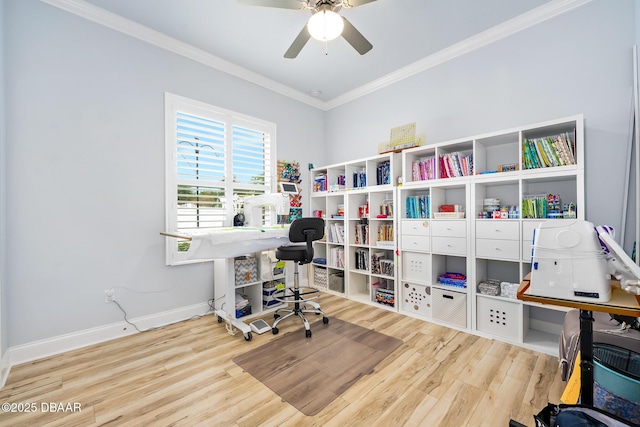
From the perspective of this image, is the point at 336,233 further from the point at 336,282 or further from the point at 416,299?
the point at 416,299

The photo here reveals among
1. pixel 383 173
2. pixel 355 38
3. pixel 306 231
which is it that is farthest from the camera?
pixel 383 173

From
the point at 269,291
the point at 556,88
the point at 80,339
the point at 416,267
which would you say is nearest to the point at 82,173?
the point at 80,339

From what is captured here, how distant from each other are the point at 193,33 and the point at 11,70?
1441mm

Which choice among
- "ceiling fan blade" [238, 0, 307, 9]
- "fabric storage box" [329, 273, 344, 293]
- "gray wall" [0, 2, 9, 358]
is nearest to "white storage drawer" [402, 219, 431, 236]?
"fabric storage box" [329, 273, 344, 293]

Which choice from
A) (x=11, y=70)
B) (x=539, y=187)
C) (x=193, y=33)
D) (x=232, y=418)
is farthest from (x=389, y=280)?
(x=11, y=70)

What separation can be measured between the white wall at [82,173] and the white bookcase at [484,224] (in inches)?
97.6

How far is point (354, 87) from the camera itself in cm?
380

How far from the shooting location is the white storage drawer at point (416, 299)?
2797 millimetres

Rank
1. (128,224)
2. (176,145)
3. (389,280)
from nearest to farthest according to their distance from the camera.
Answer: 1. (128,224)
2. (176,145)
3. (389,280)

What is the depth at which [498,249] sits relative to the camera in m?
2.33

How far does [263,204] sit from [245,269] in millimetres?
724

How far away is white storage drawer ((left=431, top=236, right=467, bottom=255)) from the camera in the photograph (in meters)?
2.54

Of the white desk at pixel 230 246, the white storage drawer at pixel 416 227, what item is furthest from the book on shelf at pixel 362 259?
the white desk at pixel 230 246

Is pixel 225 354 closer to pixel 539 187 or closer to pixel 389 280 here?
pixel 389 280
